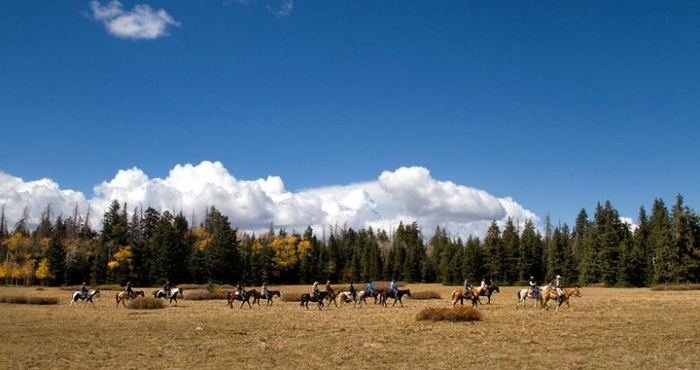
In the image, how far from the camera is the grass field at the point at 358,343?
15.3m

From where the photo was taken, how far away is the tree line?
257ft

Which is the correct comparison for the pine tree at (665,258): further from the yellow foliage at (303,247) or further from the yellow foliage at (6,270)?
the yellow foliage at (6,270)

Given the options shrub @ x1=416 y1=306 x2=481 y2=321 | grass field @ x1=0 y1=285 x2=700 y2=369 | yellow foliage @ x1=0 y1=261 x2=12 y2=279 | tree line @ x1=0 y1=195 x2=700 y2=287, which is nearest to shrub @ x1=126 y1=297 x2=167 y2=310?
grass field @ x1=0 y1=285 x2=700 y2=369

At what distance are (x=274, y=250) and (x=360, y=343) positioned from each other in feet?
285

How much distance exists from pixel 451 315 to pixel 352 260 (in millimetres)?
90547

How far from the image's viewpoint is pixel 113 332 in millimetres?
22688

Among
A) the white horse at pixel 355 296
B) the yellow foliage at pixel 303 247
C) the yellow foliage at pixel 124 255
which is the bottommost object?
the white horse at pixel 355 296

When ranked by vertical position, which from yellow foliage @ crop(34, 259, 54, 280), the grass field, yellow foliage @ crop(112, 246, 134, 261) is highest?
yellow foliage @ crop(112, 246, 134, 261)

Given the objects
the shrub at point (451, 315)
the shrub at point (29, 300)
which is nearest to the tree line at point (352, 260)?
the shrub at point (29, 300)

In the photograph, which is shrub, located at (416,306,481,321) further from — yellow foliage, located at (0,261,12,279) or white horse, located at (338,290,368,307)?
yellow foliage, located at (0,261,12,279)

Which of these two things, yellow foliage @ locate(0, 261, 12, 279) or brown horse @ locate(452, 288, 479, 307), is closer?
brown horse @ locate(452, 288, 479, 307)

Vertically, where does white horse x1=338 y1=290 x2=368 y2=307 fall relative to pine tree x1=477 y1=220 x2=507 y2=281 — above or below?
below

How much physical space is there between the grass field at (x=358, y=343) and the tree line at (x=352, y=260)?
56.4m

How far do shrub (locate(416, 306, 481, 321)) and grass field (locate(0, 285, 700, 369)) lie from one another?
783 mm
